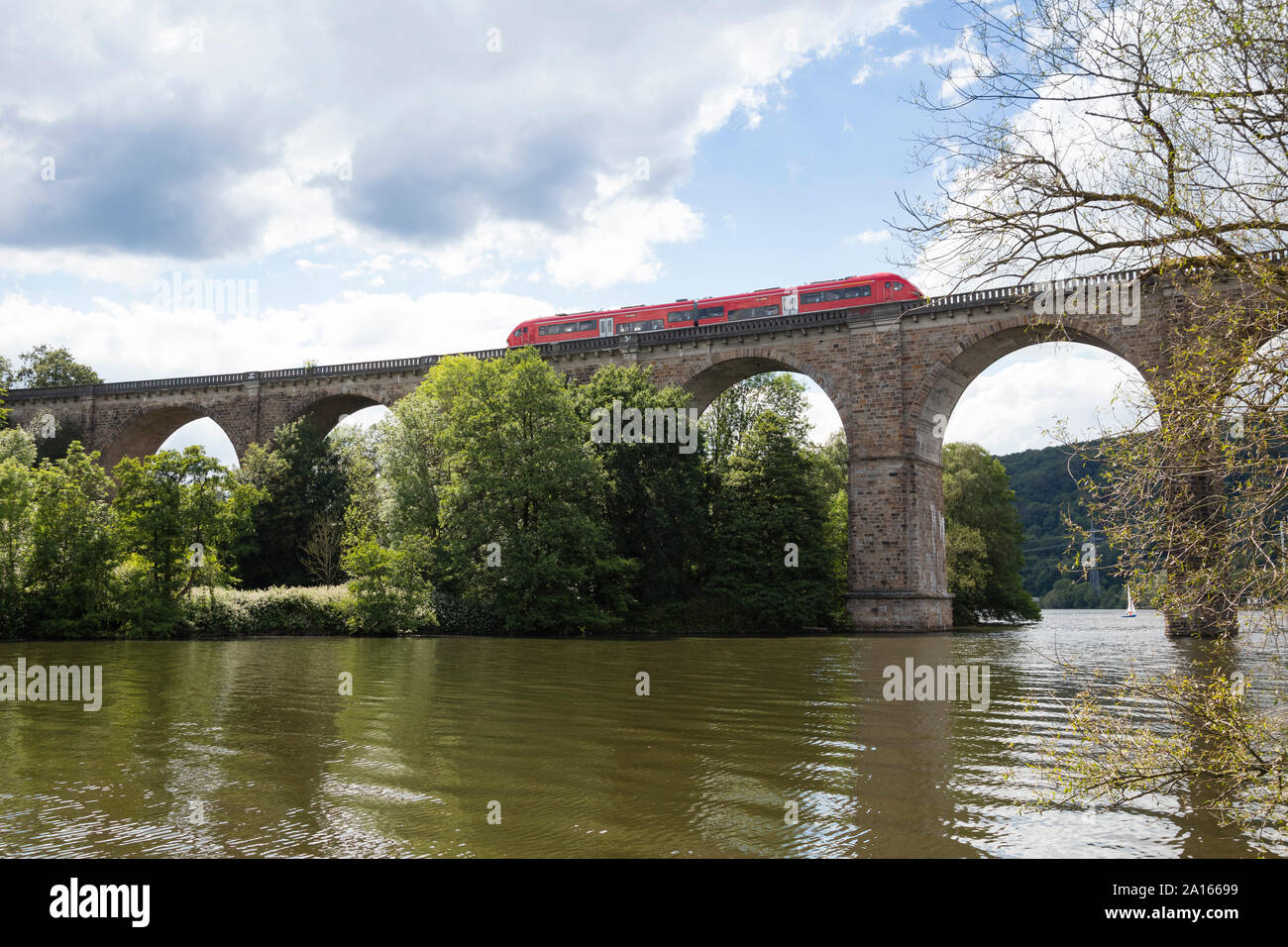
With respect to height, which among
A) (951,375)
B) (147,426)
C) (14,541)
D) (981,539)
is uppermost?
(147,426)

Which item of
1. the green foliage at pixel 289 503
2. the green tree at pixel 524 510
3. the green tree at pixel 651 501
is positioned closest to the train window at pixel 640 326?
the green tree at pixel 651 501

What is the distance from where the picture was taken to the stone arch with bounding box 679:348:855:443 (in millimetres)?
31016

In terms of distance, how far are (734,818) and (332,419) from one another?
39.8 metres

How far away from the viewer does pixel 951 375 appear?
29.5 metres

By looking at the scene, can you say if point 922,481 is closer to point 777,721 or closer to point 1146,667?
point 1146,667

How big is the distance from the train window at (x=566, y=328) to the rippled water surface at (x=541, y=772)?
25721 mm

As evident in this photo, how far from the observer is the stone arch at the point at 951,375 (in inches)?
1106

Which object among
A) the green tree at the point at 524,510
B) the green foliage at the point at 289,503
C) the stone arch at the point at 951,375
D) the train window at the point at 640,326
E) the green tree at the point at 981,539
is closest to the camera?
the green tree at the point at 524,510

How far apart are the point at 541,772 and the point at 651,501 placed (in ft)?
75.0

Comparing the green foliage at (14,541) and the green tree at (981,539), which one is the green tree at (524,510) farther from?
the green tree at (981,539)

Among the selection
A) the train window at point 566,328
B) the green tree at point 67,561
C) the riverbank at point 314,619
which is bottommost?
the riverbank at point 314,619

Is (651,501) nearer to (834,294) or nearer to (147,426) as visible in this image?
(834,294)

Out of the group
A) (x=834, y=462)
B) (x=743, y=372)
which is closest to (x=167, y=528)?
(x=743, y=372)
